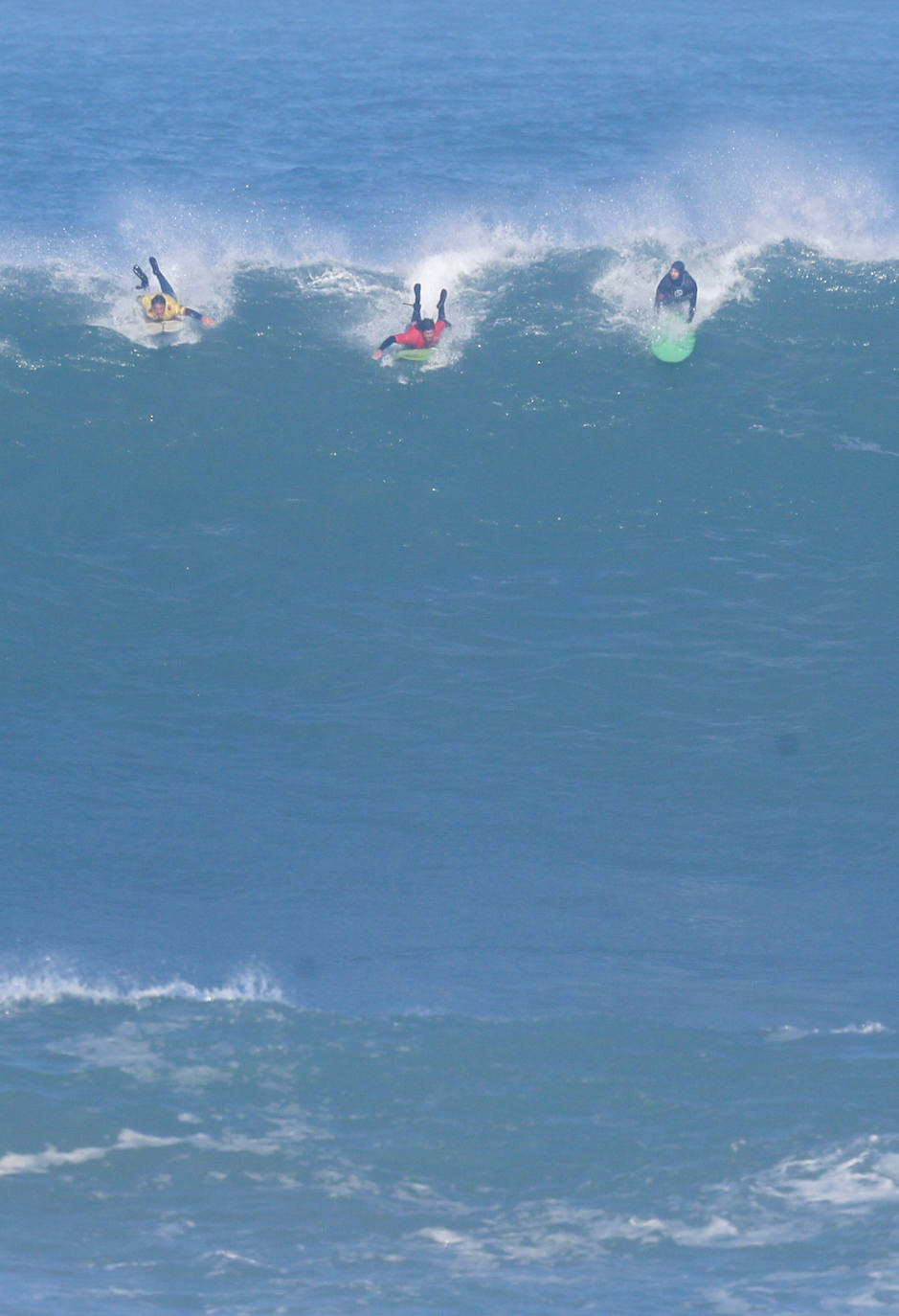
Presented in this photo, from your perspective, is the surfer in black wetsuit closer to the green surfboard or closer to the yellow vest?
the green surfboard

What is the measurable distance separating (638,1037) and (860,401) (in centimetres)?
2186

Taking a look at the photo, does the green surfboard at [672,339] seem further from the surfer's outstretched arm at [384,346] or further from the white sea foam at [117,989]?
the white sea foam at [117,989]

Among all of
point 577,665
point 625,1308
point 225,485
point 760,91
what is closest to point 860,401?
point 577,665

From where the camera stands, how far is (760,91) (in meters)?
70.6

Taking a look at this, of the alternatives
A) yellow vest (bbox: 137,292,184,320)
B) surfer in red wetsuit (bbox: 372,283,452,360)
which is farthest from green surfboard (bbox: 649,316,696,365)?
yellow vest (bbox: 137,292,184,320)

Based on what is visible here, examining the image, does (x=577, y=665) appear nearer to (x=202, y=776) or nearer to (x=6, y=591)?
(x=202, y=776)

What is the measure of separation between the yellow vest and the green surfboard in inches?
545

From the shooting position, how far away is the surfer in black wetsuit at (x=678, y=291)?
143 ft

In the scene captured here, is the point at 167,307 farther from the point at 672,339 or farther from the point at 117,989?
the point at 117,989

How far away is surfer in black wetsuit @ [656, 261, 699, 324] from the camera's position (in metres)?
43.5

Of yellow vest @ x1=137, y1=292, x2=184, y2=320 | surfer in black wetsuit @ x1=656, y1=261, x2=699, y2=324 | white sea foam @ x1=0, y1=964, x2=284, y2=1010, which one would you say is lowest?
white sea foam @ x1=0, y1=964, x2=284, y2=1010

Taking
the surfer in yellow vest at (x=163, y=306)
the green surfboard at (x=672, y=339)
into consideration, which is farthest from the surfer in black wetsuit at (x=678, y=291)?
the surfer in yellow vest at (x=163, y=306)

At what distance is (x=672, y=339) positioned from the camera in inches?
1706

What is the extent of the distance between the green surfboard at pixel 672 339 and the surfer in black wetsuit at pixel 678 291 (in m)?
0.35
